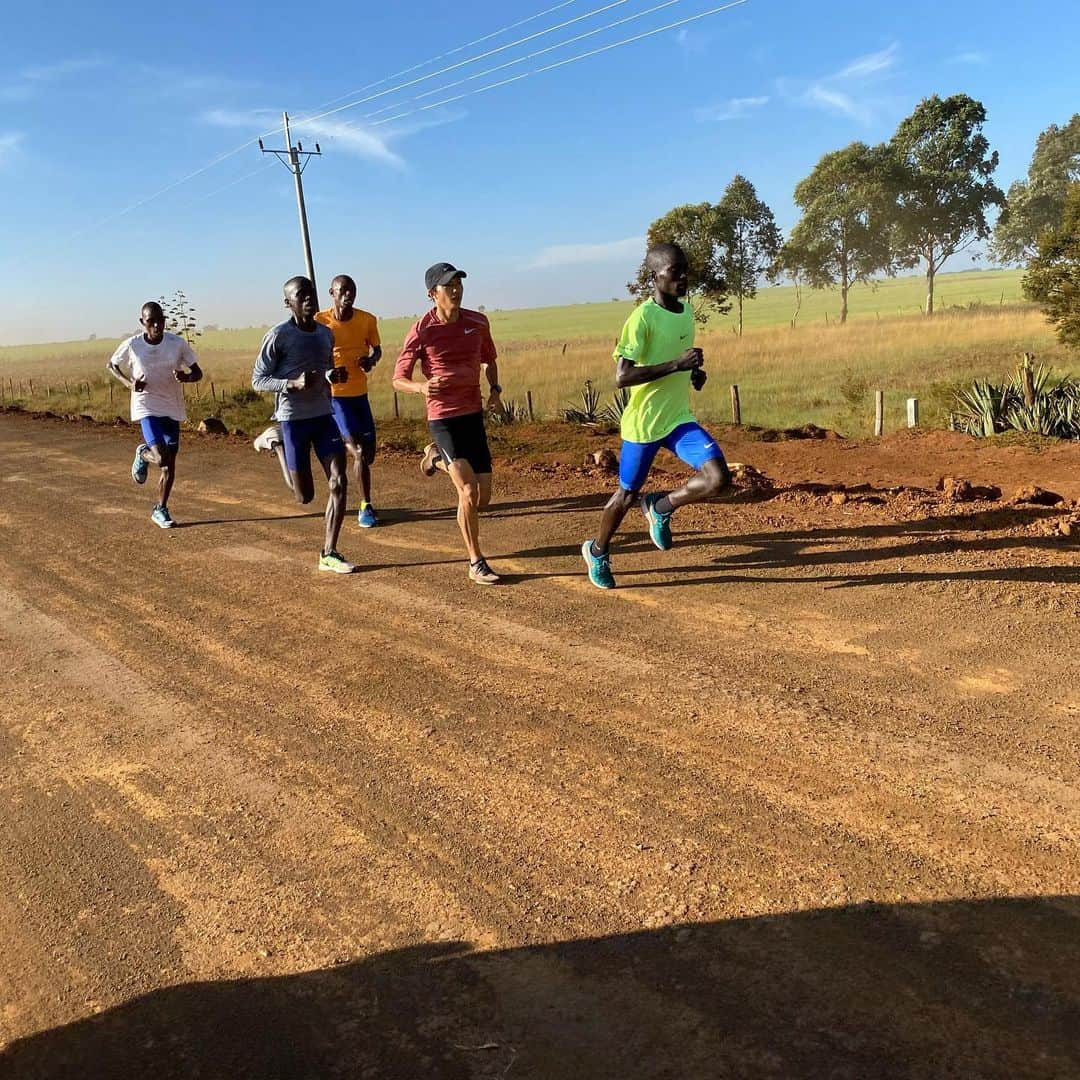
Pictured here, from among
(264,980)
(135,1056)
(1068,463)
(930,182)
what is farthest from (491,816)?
(930,182)

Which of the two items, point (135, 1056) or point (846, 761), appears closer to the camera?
point (135, 1056)

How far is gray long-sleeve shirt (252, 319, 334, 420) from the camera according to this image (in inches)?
239

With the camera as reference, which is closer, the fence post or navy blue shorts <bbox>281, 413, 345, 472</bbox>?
navy blue shorts <bbox>281, 413, 345, 472</bbox>

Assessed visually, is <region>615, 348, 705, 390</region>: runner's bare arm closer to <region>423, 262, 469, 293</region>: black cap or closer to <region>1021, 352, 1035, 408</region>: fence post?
<region>423, 262, 469, 293</region>: black cap

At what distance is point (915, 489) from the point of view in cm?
740

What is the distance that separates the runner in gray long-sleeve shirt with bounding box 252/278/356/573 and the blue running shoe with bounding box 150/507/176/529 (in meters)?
2.10

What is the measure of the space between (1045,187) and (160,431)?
238 ft

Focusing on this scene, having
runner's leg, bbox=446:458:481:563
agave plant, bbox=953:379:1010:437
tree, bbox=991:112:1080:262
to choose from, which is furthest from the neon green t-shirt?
tree, bbox=991:112:1080:262

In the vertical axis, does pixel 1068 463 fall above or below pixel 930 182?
below

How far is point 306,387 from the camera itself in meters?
6.07

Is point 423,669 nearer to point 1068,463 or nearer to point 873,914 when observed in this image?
point 873,914

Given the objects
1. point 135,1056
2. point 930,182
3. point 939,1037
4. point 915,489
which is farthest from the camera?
point 930,182

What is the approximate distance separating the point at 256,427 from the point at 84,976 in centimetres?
1590

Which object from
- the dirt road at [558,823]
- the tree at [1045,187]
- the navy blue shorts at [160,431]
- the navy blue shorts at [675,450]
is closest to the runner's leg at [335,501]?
the dirt road at [558,823]
